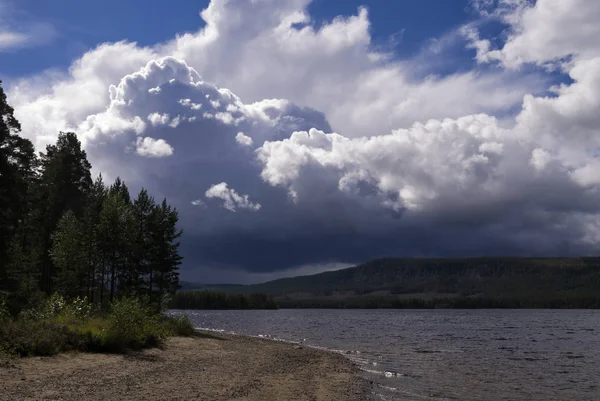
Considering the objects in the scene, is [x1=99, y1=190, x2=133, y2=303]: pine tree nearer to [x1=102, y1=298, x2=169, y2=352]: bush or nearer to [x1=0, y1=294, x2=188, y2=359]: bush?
[x1=0, y1=294, x2=188, y2=359]: bush

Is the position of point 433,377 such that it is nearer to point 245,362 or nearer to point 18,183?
point 245,362

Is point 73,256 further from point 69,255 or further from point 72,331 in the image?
point 72,331

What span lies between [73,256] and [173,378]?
118 feet

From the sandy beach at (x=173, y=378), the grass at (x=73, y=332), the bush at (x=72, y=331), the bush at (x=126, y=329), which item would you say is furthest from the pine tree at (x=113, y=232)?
the sandy beach at (x=173, y=378)

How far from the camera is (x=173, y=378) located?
25531mm

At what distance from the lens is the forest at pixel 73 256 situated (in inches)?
1289

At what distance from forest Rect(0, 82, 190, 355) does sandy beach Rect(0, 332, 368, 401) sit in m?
2.36

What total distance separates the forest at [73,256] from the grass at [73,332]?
66mm

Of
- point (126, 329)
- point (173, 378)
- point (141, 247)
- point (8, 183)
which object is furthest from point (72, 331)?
point (141, 247)

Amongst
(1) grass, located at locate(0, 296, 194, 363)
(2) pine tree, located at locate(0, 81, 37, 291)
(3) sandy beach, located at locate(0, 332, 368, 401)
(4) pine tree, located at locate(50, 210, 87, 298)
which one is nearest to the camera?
(3) sandy beach, located at locate(0, 332, 368, 401)

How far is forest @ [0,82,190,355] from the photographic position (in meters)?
32.8

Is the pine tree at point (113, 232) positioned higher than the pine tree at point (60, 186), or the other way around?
the pine tree at point (60, 186)

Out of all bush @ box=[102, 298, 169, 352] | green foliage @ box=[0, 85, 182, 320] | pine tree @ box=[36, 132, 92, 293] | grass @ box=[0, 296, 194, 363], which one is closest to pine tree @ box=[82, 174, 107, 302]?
green foliage @ box=[0, 85, 182, 320]

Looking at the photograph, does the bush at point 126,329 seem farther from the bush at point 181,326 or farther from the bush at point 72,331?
the bush at point 181,326
